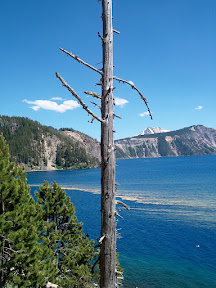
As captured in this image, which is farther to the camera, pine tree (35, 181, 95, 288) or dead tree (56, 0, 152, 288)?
pine tree (35, 181, 95, 288)

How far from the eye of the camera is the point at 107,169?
16.5ft

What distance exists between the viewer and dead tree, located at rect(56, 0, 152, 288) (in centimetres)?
483

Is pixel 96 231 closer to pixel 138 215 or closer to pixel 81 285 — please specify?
pixel 138 215

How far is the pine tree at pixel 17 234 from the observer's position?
12.1 m

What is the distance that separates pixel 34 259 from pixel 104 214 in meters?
9.64

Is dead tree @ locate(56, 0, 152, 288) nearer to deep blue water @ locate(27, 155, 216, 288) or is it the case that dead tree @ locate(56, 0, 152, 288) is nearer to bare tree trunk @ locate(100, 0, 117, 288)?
bare tree trunk @ locate(100, 0, 117, 288)

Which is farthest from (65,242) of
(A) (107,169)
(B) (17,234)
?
(A) (107,169)

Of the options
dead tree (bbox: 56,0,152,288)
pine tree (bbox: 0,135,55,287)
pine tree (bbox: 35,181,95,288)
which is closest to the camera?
dead tree (bbox: 56,0,152,288)

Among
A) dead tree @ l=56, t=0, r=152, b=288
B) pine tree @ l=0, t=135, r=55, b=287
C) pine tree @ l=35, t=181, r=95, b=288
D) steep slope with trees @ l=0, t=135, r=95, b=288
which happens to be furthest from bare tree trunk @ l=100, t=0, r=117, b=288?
pine tree @ l=35, t=181, r=95, b=288

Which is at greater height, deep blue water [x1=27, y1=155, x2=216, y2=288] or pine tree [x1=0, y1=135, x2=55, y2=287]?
pine tree [x1=0, y1=135, x2=55, y2=287]

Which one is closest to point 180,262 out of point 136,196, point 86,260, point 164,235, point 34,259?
point 164,235

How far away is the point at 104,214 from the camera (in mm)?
4953

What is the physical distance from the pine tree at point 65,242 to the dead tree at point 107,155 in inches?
459

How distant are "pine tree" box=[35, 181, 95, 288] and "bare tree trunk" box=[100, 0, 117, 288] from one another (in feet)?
38.2
